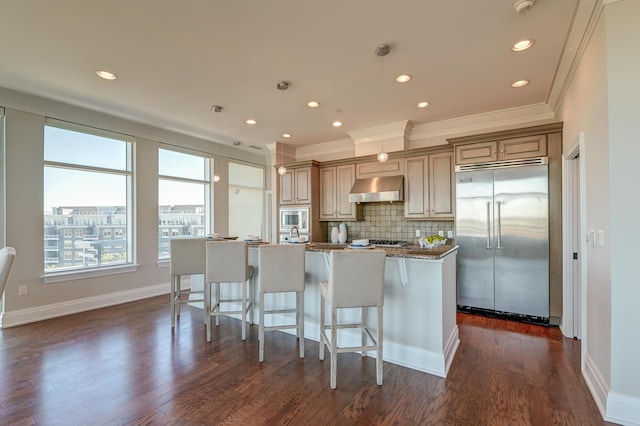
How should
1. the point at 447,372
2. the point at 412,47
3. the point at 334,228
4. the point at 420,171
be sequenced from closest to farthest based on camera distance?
the point at 447,372
the point at 412,47
the point at 420,171
the point at 334,228

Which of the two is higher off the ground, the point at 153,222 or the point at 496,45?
the point at 496,45

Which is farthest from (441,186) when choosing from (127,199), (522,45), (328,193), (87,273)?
(87,273)

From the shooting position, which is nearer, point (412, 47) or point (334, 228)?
point (412, 47)

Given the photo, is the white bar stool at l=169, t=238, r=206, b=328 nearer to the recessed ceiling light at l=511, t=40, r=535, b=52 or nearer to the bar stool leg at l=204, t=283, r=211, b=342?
the bar stool leg at l=204, t=283, r=211, b=342

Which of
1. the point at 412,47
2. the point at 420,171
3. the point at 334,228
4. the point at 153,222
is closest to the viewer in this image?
the point at 412,47

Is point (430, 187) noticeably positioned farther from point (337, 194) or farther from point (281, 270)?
point (281, 270)

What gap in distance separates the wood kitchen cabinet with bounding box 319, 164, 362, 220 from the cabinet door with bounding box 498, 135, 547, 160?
7.72 feet

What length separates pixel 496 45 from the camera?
264cm

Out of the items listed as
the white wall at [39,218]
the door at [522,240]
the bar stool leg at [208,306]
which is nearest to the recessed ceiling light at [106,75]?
the white wall at [39,218]

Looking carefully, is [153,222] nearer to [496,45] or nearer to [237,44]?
[237,44]

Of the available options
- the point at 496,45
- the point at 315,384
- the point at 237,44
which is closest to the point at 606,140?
the point at 496,45

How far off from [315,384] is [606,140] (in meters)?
2.74

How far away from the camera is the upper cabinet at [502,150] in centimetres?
371

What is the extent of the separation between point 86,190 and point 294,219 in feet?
10.9
